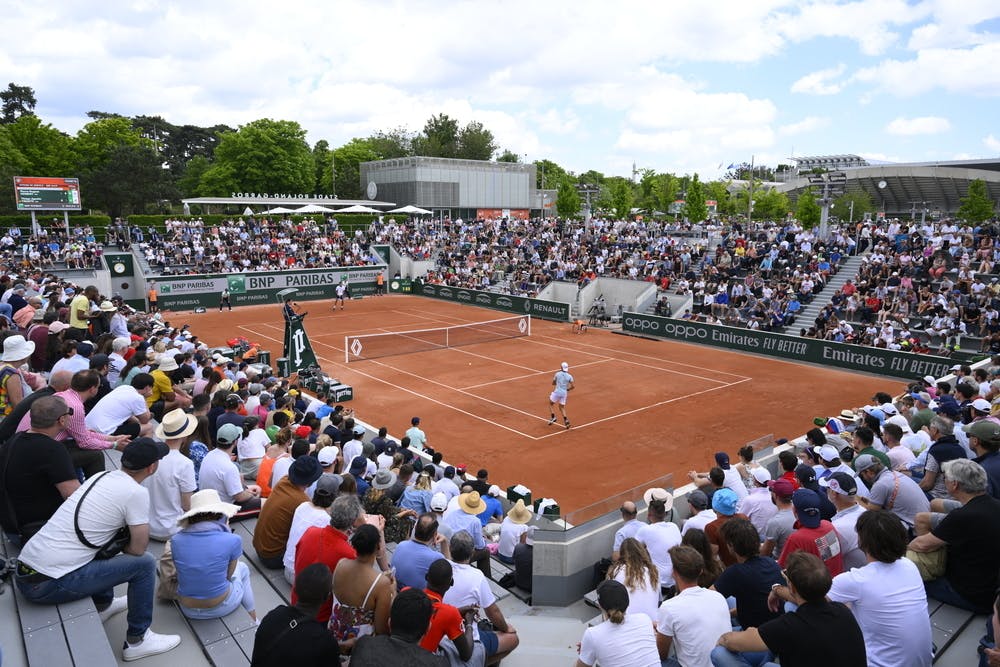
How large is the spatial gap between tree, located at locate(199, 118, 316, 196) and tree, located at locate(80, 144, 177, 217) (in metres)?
14.2

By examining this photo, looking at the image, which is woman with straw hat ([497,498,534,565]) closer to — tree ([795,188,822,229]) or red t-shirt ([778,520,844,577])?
red t-shirt ([778,520,844,577])

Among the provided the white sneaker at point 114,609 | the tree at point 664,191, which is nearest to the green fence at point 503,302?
the white sneaker at point 114,609

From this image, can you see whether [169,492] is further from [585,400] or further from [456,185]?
Result: [456,185]

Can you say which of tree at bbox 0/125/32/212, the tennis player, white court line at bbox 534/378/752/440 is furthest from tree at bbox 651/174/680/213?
the tennis player

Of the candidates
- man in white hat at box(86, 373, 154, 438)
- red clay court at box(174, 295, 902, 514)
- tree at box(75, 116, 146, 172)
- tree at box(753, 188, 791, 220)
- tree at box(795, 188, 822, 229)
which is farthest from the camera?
tree at box(753, 188, 791, 220)

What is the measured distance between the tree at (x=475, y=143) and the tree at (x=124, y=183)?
1954 inches

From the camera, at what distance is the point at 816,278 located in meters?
32.0

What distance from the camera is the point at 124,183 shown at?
58.1 m

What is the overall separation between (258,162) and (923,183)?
77923 millimetres

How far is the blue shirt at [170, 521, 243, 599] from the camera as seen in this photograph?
531 centimetres

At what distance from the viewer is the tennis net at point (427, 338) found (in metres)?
28.3

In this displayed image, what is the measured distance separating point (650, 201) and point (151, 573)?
9951 centimetres

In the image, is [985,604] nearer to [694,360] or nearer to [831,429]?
[831,429]

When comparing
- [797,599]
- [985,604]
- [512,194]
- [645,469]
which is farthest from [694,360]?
[512,194]
